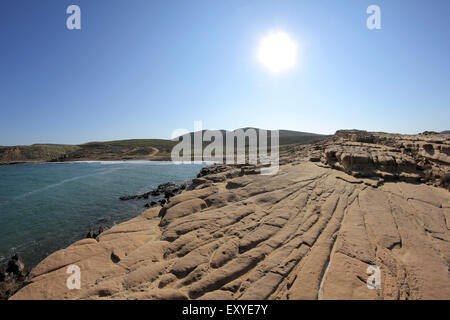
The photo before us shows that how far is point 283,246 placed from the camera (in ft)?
17.4

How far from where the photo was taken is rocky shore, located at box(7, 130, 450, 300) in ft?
13.4

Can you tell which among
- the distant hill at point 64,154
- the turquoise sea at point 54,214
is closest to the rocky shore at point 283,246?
the turquoise sea at point 54,214

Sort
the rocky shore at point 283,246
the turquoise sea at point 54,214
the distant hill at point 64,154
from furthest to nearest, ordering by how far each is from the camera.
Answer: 1. the distant hill at point 64,154
2. the turquoise sea at point 54,214
3. the rocky shore at point 283,246

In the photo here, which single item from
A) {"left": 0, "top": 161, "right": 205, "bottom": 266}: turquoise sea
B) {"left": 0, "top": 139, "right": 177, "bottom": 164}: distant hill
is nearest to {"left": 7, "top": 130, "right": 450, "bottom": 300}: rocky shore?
{"left": 0, "top": 161, "right": 205, "bottom": 266}: turquoise sea

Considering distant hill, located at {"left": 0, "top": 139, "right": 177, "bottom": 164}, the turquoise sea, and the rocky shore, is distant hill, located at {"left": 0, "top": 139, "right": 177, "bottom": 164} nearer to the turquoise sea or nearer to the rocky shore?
the turquoise sea

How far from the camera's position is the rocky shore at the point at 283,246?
161 inches

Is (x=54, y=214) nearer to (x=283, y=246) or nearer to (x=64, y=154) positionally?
(x=283, y=246)

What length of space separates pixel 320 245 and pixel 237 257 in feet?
7.65

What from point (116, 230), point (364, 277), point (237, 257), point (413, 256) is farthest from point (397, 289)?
point (116, 230)

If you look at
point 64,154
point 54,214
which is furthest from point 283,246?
point 64,154

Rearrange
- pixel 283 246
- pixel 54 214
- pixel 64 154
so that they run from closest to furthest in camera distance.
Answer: pixel 283 246
pixel 54 214
pixel 64 154

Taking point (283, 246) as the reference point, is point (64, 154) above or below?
above

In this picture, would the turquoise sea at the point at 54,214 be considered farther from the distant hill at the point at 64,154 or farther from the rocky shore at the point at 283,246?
the distant hill at the point at 64,154
